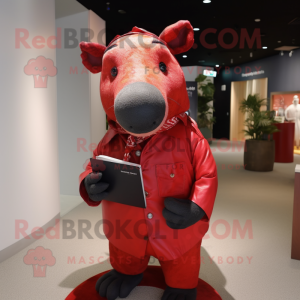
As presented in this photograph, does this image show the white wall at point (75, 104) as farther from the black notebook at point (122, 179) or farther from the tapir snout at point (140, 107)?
the tapir snout at point (140, 107)

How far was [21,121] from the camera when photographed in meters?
2.46

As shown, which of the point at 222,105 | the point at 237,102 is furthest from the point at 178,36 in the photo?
the point at 222,105

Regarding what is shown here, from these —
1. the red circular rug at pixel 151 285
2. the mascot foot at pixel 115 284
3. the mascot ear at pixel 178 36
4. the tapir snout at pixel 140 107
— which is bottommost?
the red circular rug at pixel 151 285

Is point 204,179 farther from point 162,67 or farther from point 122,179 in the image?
point 162,67

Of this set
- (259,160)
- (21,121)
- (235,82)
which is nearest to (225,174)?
(259,160)

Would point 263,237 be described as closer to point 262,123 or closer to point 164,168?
point 164,168

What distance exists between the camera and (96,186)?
4.88 feet

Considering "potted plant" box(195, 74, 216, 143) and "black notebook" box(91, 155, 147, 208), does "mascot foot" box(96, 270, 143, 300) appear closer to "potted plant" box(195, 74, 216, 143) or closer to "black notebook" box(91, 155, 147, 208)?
"black notebook" box(91, 155, 147, 208)

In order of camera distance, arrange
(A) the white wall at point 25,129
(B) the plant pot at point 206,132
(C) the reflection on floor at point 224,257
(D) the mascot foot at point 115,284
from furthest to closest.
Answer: (B) the plant pot at point 206,132 → (A) the white wall at point 25,129 → (C) the reflection on floor at point 224,257 → (D) the mascot foot at point 115,284

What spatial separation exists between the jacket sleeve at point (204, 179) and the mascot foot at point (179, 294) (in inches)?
18.9

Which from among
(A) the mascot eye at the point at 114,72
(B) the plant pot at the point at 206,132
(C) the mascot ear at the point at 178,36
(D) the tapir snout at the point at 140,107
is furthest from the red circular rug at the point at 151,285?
(B) the plant pot at the point at 206,132

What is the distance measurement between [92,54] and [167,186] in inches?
31.6

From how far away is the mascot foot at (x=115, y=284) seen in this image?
5.70ft

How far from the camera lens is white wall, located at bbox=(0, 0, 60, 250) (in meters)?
2.28
